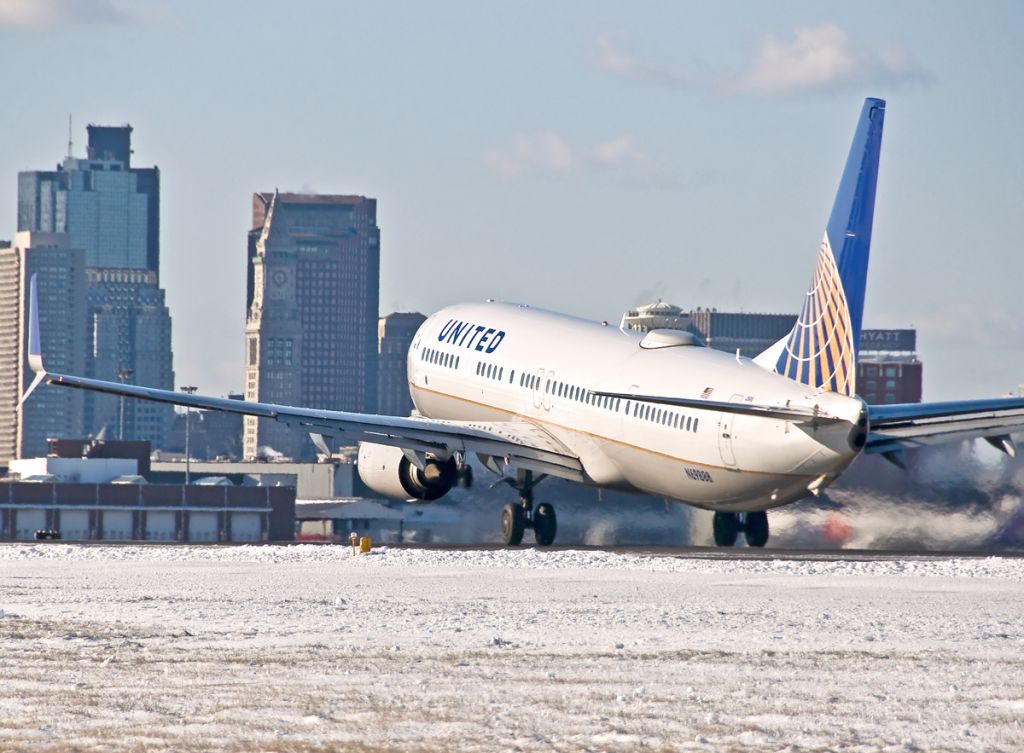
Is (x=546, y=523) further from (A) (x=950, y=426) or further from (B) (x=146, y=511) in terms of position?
(B) (x=146, y=511)

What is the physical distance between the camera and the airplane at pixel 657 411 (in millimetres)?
38531

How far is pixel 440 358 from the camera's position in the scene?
52625 mm

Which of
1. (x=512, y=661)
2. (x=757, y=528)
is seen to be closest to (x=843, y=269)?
(x=757, y=528)

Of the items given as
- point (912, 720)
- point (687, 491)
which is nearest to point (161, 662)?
point (912, 720)

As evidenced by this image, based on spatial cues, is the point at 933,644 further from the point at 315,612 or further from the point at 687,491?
the point at 687,491

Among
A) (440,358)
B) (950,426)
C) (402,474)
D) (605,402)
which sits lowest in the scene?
(402,474)

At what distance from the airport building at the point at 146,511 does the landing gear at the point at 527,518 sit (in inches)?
3003

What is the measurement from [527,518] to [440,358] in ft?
25.3

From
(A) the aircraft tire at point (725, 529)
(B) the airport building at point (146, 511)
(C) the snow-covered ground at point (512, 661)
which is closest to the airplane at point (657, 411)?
(A) the aircraft tire at point (725, 529)

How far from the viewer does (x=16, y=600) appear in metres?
27.0

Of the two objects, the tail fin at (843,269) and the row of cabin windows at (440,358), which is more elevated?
the tail fin at (843,269)

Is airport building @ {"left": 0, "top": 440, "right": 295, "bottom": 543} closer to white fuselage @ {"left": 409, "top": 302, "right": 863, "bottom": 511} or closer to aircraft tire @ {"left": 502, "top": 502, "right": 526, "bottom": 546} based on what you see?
white fuselage @ {"left": 409, "top": 302, "right": 863, "bottom": 511}

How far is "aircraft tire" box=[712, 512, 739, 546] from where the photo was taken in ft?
153

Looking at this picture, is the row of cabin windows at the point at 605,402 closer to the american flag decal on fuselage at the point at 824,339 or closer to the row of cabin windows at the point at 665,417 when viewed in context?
the row of cabin windows at the point at 665,417
